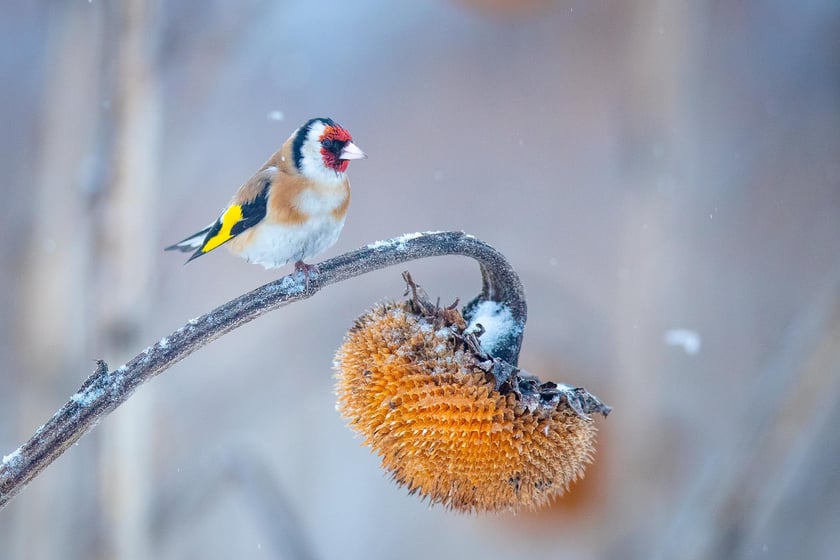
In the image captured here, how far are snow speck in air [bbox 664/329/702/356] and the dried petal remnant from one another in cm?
257

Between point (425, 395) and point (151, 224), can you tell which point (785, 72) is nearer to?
point (151, 224)

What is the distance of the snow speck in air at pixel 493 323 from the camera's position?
789 mm

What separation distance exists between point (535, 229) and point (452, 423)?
2.39 m

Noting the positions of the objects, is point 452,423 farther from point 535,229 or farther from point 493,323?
point 535,229

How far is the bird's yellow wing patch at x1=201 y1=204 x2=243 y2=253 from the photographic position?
3.77 ft

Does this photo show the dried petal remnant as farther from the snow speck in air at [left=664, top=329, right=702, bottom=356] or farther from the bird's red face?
the snow speck in air at [left=664, top=329, right=702, bottom=356]

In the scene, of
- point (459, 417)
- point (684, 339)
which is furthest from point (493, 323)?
point (684, 339)

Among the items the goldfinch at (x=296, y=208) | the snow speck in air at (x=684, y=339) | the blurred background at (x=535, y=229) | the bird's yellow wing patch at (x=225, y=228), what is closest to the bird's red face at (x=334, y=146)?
the goldfinch at (x=296, y=208)

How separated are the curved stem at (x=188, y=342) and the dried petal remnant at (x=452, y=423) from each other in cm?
7

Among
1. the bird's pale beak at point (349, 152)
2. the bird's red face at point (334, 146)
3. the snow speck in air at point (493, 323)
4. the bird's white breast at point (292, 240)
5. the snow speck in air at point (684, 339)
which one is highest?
the snow speck in air at point (684, 339)

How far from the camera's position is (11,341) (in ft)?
9.86

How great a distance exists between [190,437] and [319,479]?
1.84 ft

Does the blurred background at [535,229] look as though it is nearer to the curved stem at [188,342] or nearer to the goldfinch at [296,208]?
the goldfinch at [296,208]

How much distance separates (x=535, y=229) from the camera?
3049 millimetres
